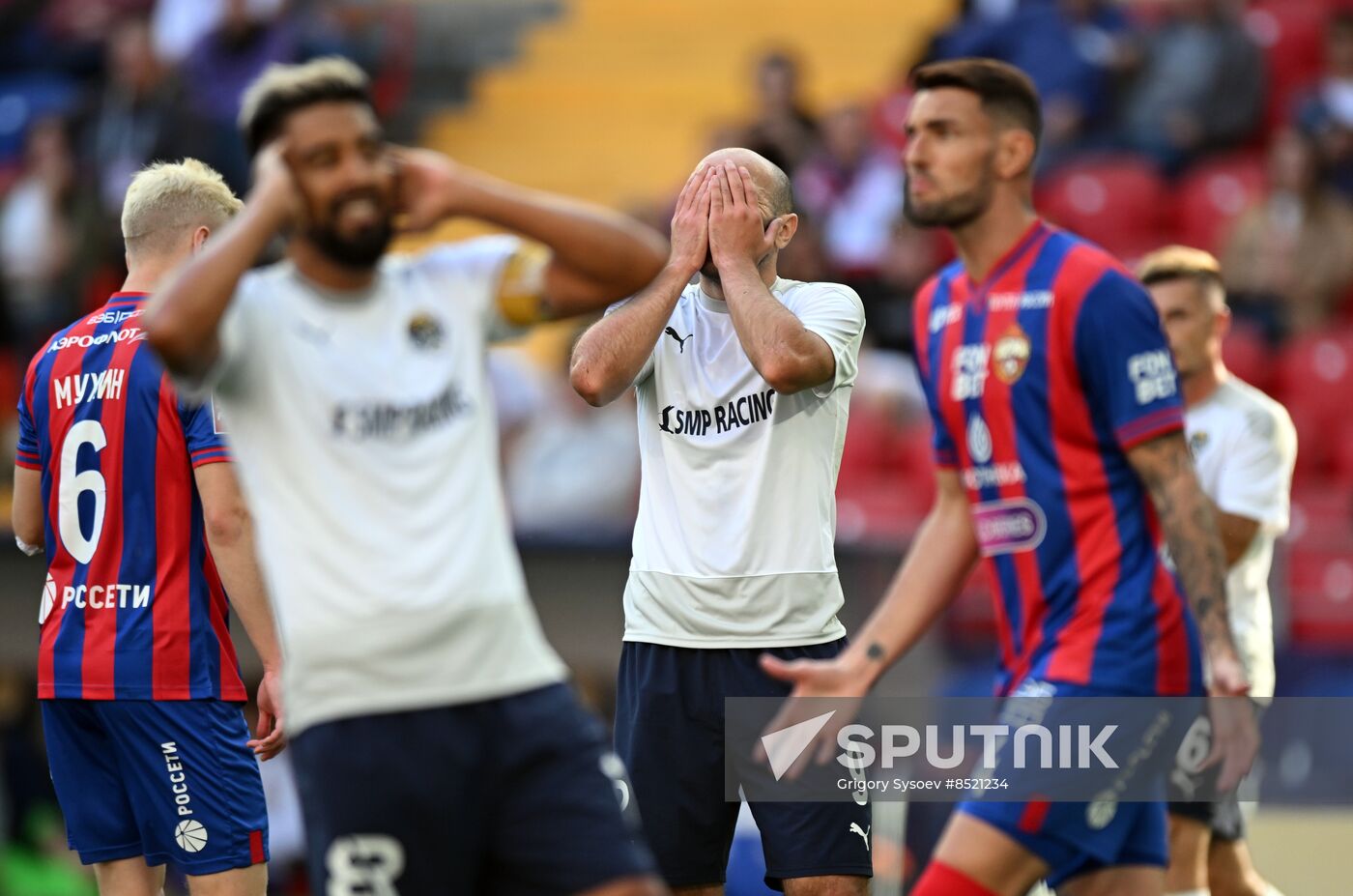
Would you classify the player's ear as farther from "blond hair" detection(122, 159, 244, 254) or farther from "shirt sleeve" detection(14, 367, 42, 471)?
"shirt sleeve" detection(14, 367, 42, 471)

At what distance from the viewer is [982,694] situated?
9.38m

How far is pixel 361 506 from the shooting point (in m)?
4.23

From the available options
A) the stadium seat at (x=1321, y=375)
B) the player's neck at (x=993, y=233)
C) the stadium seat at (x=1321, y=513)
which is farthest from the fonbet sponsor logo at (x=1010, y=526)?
the stadium seat at (x=1321, y=375)

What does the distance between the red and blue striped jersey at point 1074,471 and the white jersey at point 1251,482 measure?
2.17 metres

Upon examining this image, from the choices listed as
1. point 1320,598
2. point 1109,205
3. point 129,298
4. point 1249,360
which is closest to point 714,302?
point 129,298

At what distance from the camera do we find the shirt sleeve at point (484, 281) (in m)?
4.44

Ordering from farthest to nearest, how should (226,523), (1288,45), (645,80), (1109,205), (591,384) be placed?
1. (645,80)
2. (1288,45)
3. (1109,205)
4. (226,523)
5. (591,384)

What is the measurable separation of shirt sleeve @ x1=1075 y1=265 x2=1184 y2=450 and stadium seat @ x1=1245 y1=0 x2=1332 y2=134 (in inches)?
411

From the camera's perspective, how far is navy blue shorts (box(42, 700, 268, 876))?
5906 millimetres

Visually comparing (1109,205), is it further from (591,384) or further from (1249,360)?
(591,384)

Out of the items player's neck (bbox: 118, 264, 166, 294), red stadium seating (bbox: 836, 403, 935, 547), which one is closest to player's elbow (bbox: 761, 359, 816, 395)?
player's neck (bbox: 118, 264, 166, 294)

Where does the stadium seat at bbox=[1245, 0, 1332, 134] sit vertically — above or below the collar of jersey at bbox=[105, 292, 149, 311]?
above

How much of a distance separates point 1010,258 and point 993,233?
9cm

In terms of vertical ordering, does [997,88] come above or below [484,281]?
above
